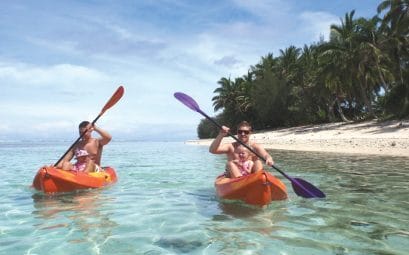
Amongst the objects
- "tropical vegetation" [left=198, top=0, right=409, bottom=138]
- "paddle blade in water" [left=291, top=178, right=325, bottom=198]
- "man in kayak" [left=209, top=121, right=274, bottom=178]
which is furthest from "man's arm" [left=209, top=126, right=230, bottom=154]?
"tropical vegetation" [left=198, top=0, right=409, bottom=138]

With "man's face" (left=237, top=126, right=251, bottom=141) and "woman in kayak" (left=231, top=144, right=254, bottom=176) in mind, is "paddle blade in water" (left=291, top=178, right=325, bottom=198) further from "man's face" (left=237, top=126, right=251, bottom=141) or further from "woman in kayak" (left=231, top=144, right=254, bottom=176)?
"man's face" (left=237, top=126, right=251, bottom=141)

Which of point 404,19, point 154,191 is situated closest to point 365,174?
point 154,191

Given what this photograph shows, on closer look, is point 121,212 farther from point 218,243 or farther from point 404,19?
point 404,19

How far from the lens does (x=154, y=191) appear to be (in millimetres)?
9484

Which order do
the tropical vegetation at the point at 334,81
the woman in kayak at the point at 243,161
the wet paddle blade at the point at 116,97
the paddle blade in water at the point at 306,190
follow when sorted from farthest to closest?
the tropical vegetation at the point at 334,81, the wet paddle blade at the point at 116,97, the woman in kayak at the point at 243,161, the paddle blade in water at the point at 306,190

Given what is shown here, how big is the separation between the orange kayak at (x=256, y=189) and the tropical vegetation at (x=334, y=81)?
23.2m

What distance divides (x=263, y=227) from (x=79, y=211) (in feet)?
10.0

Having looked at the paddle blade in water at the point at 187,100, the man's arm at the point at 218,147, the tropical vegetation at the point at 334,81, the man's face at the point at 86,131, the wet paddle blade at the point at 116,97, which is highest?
the tropical vegetation at the point at 334,81

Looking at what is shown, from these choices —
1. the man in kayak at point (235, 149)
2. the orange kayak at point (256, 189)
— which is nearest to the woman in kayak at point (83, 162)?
the man in kayak at point (235, 149)

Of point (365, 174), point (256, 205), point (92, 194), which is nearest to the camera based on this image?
point (256, 205)

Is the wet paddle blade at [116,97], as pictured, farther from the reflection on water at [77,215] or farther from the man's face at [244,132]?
the man's face at [244,132]

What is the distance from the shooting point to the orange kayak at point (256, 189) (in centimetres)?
670

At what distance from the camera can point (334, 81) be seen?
3628cm

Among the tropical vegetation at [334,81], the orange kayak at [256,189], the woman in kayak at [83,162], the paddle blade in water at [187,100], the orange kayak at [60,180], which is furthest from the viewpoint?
the tropical vegetation at [334,81]
